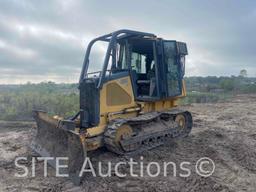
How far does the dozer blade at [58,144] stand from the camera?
5.19m

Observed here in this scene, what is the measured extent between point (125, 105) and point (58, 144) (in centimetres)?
182

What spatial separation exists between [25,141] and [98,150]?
9.09 feet

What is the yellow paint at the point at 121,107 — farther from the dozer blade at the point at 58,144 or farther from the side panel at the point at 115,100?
the dozer blade at the point at 58,144

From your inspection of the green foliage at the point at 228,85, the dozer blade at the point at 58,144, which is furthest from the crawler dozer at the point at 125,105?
the green foliage at the point at 228,85

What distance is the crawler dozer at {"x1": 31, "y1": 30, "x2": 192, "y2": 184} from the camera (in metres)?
5.86

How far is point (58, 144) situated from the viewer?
6051 mm

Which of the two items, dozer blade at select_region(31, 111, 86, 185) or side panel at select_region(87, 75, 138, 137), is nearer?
dozer blade at select_region(31, 111, 86, 185)

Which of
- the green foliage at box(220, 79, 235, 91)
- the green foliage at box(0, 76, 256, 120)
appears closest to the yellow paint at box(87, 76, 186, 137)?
the green foliage at box(0, 76, 256, 120)

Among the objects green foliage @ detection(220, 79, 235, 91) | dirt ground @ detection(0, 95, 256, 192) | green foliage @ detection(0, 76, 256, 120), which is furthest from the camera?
green foliage @ detection(220, 79, 235, 91)

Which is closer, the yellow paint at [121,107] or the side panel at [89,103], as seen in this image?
the yellow paint at [121,107]

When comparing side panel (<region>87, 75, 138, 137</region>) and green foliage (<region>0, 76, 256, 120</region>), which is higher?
side panel (<region>87, 75, 138, 137</region>)

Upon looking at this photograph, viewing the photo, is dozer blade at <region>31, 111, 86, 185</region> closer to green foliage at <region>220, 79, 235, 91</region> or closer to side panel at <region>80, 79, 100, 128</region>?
side panel at <region>80, 79, 100, 128</region>

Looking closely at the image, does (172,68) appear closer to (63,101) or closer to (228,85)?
(63,101)

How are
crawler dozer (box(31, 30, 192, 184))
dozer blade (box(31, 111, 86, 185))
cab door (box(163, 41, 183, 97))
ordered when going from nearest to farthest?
dozer blade (box(31, 111, 86, 185)), crawler dozer (box(31, 30, 192, 184)), cab door (box(163, 41, 183, 97))
